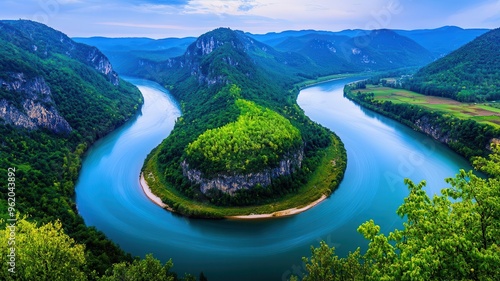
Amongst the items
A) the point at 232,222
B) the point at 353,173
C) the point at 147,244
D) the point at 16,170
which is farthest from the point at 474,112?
the point at 16,170

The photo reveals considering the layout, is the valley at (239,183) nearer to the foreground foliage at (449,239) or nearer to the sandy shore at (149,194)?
the foreground foliage at (449,239)

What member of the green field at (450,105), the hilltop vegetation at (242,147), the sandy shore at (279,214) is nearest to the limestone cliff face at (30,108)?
the hilltop vegetation at (242,147)

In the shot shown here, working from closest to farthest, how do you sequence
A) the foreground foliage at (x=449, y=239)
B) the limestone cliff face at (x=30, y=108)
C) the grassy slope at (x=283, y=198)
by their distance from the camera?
the foreground foliage at (x=449, y=239)
the grassy slope at (x=283, y=198)
the limestone cliff face at (x=30, y=108)

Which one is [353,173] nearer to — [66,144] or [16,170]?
[16,170]

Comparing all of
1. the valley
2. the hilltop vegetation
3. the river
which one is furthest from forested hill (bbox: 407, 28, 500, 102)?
the hilltop vegetation

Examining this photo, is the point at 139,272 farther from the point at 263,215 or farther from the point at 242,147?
the point at 242,147

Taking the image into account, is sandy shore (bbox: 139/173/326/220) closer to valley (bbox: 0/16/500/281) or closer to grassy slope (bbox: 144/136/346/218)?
valley (bbox: 0/16/500/281)
